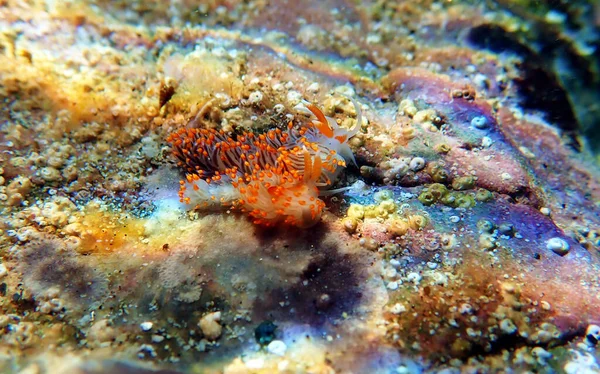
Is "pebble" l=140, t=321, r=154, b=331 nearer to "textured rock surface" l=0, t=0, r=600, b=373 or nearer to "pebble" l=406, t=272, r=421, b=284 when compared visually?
"textured rock surface" l=0, t=0, r=600, b=373

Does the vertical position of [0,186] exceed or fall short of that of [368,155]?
it falls short

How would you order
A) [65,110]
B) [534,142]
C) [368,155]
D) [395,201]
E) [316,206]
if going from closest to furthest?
[316,206], [395,201], [368,155], [65,110], [534,142]

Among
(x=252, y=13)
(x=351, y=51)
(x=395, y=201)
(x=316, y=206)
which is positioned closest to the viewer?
(x=316, y=206)

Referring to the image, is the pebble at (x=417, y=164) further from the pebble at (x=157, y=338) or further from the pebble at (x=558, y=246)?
the pebble at (x=157, y=338)

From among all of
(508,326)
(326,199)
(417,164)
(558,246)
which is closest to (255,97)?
(326,199)

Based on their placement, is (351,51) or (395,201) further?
(351,51)

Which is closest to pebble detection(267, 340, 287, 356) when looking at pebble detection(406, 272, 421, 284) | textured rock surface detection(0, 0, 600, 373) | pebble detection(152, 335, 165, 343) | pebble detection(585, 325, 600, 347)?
textured rock surface detection(0, 0, 600, 373)

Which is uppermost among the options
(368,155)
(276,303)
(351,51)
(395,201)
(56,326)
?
(351,51)

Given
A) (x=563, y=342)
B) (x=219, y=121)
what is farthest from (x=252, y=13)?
(x=563, y=342)

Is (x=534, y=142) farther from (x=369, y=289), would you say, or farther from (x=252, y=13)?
(x=252, y=13)
